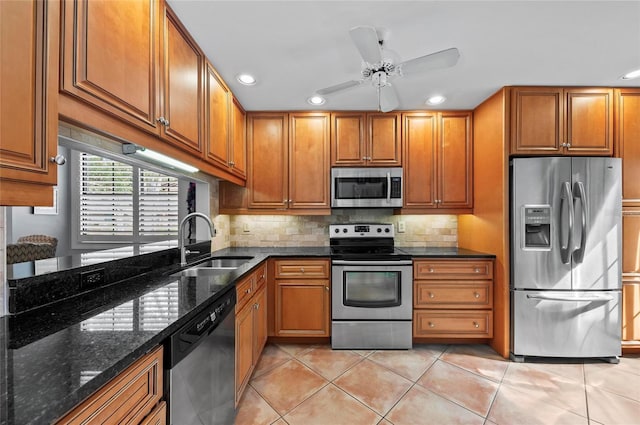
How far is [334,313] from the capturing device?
250 cm

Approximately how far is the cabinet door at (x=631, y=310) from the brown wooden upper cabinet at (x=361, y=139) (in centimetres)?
226

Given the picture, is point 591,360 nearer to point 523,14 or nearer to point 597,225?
point 597,225

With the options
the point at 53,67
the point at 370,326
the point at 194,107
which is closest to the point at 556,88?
the point at 370,326

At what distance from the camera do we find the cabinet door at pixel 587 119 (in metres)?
Result: 2.31

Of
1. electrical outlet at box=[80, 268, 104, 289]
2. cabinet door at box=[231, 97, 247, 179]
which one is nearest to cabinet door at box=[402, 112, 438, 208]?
cabinet door at box=[231, 97, 247, 179]

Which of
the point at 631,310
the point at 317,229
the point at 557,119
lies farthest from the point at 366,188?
the point at 631,310

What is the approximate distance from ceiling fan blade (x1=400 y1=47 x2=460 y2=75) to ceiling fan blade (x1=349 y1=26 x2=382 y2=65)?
0.18 meters

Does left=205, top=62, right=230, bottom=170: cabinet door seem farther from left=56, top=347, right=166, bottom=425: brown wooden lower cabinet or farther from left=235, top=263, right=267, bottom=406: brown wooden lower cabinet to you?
left=56, top=347, right=166, bottom=425: brown wooden lower cabinet

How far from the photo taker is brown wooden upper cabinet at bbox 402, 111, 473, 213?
2805 mm

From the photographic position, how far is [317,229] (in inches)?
123

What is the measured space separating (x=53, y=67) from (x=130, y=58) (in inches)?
15.4

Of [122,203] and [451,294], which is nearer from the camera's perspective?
[122,203]

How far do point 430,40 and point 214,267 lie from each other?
7.51 ft

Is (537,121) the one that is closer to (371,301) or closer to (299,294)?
(371,301)
